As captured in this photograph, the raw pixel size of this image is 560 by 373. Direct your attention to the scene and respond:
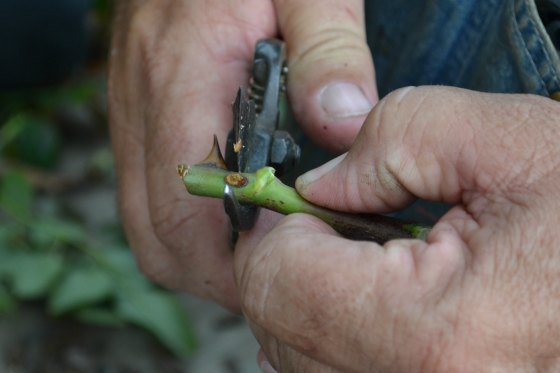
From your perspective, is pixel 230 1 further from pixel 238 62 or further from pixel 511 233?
pixel 511 233

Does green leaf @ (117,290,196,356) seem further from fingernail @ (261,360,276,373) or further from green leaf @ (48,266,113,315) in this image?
fingernail @ (261,360,276,373)

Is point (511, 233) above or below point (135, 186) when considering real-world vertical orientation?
above

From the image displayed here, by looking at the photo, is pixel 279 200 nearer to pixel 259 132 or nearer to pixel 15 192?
pixel 259 132

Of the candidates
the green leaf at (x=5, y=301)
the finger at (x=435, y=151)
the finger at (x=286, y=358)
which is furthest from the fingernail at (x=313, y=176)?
the green leaf at (x=5, y=301)

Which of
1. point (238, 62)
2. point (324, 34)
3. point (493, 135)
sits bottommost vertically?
point (238, 62)

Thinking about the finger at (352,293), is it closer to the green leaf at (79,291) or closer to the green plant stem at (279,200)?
the green plant stem at (279,200)

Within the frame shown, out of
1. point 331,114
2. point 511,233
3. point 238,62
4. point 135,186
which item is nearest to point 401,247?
point 511,233

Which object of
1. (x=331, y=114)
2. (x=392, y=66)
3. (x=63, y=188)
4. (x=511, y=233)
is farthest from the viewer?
(x=63, y=188)
